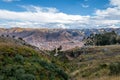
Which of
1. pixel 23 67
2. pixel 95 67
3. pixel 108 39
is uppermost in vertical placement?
pixel 23 67

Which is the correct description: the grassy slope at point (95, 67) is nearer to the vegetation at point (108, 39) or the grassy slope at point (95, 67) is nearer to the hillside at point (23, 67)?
the hillside at point (23, 67)

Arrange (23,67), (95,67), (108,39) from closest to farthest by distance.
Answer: (23,67), (95,67), (108,39)

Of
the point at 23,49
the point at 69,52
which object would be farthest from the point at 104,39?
the point at 23,49

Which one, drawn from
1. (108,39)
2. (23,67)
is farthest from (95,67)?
(108,39)

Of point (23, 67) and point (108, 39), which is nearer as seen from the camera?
point (23, 67)

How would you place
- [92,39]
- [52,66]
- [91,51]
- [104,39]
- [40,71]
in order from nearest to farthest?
1. [40,71]
2. [52,66]
3. [91,51]
4. [104,39]
5. [92,39]

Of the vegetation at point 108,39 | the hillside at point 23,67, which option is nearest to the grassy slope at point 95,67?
the hillside at point 23,67

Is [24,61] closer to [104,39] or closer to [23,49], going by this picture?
[23,49]

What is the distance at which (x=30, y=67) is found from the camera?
1680 cm

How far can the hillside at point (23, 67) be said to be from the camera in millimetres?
15105

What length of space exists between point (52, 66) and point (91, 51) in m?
97.8

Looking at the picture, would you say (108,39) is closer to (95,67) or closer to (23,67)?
(95,67)

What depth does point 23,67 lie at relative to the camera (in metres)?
16.2

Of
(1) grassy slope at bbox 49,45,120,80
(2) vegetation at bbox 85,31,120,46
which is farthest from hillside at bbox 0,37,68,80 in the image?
(2) vegetation at bbox 85,31,120,46
